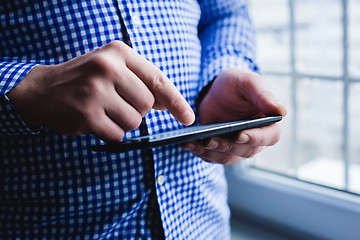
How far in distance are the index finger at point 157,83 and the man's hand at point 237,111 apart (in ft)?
0.31

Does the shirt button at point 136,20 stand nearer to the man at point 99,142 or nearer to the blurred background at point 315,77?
the man at point 99,142

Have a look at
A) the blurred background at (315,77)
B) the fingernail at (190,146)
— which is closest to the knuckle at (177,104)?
the fingernail at (190,146)

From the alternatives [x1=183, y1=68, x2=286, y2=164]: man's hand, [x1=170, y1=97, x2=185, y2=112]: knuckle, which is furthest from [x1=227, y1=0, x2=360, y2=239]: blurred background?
[x1=170, y1=97, x2=185, y2=112]: knuckle

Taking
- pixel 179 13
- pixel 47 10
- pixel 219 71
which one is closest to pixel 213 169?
pixel 219 71

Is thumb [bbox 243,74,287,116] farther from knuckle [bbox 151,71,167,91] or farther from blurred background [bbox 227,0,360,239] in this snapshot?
blurred background [bbox 227,0,360,239]

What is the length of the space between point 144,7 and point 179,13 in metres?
0.07

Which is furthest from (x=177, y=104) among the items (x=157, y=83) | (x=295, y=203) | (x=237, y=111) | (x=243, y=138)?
(x=295, y=203)

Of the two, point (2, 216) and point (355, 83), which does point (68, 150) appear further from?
point (355, 83)

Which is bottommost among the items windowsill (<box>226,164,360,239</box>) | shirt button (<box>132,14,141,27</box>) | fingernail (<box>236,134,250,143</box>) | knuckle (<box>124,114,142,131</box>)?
windowsill (<box>226,164,360,239</box>)

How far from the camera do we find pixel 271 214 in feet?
3.14

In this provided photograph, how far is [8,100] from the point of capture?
18.0 inches

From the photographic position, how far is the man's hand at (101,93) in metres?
0.40

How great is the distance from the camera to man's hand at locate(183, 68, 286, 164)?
1.74 ft

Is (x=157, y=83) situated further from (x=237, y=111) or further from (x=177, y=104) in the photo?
(x=237, y=111)
